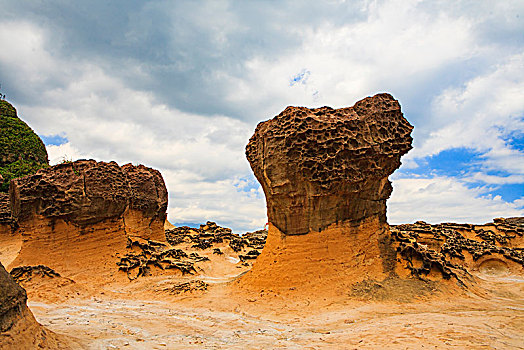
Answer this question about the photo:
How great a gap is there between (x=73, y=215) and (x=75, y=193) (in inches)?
33.1

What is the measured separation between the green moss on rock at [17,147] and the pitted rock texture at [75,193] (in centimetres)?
1748

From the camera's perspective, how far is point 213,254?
17.2 metres

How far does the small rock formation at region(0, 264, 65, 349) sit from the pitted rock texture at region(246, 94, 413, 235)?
645 cm

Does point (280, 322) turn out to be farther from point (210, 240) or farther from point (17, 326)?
point (210, 240)

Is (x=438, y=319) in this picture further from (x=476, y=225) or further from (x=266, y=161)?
(x=476, y=225)

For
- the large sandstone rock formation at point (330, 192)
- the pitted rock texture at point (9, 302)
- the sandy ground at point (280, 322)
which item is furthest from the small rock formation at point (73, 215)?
the pitted rock texture at point (9, 302)

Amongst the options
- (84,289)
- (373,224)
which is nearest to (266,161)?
(373,224)

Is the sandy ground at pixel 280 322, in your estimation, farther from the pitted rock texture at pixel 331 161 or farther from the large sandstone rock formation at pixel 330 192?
the pitted rock texture at pixel 331 161

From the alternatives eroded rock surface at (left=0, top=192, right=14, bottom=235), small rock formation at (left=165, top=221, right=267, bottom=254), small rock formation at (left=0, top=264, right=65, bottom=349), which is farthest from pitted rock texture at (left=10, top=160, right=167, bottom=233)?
eroded rock surface at (left=0, top=192, right=14, bottom=235)

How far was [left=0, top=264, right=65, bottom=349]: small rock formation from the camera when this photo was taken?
11.8 ft

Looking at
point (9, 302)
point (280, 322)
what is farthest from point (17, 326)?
point (280, 322)

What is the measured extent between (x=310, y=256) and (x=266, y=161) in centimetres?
302

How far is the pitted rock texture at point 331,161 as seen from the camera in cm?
891

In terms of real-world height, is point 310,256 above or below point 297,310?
above
